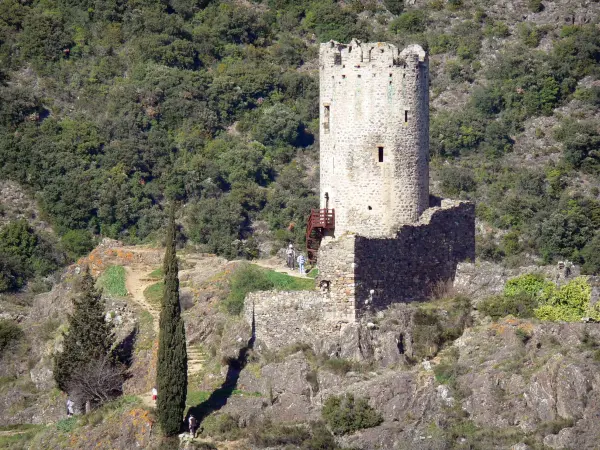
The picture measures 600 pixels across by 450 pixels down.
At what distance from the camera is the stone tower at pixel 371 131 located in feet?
161

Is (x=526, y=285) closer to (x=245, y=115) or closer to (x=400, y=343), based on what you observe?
(x=400, y=343)

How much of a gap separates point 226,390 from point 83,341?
18.6 ft

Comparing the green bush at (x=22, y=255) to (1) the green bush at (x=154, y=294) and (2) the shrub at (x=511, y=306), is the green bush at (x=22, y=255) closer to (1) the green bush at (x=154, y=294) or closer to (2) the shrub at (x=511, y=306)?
(1) the green bush at (x=154, y=294)

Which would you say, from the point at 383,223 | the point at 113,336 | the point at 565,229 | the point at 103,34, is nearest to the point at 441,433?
the point at 383,223

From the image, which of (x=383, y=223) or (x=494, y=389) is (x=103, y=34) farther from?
(x=494, y=389)

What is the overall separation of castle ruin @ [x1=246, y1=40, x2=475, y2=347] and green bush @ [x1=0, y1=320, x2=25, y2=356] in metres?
12.3

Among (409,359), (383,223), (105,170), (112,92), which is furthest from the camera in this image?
(112,92)

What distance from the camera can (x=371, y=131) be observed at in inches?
1938

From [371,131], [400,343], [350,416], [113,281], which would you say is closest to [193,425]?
[350,416]

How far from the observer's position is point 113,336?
51.1 m

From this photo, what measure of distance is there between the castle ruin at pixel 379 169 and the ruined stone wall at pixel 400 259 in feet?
0.14

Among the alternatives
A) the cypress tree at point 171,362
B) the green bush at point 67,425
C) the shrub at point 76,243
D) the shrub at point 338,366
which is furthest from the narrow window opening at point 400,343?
the shrub at point 76,243

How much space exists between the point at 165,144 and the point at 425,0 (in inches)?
789

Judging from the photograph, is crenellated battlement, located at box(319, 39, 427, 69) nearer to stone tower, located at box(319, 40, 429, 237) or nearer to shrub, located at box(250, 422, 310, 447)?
stone tower, located at box(319, 40, 429, 237)
